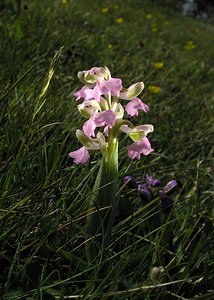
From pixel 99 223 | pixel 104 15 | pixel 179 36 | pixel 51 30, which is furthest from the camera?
pixel 179 36

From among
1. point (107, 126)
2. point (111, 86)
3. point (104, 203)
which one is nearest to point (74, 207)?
point (104, 203)

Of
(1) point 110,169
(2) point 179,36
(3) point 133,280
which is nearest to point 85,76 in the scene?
(1) point 110,169

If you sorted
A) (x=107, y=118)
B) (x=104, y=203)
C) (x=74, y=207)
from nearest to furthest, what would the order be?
(x=107, y=118) → (x=104, y=203) → (x=74, y=207)

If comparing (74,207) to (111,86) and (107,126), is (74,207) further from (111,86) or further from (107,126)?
(111,86)

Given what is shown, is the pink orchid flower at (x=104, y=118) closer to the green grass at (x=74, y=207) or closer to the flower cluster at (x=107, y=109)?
the flower cluster at (x=107, y=109)

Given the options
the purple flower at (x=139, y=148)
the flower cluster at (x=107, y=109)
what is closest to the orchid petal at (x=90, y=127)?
the flower cluster at (x=107, y=109)

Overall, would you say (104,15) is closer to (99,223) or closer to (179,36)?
(179,36)

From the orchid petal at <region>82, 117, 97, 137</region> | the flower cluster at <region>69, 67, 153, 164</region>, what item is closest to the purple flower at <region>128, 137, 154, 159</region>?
the flower cluster at <region>69, 67, 153, 164</region>

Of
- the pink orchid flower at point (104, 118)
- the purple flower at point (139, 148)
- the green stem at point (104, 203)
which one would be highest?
the pink orchid flower at point (104, 118)
